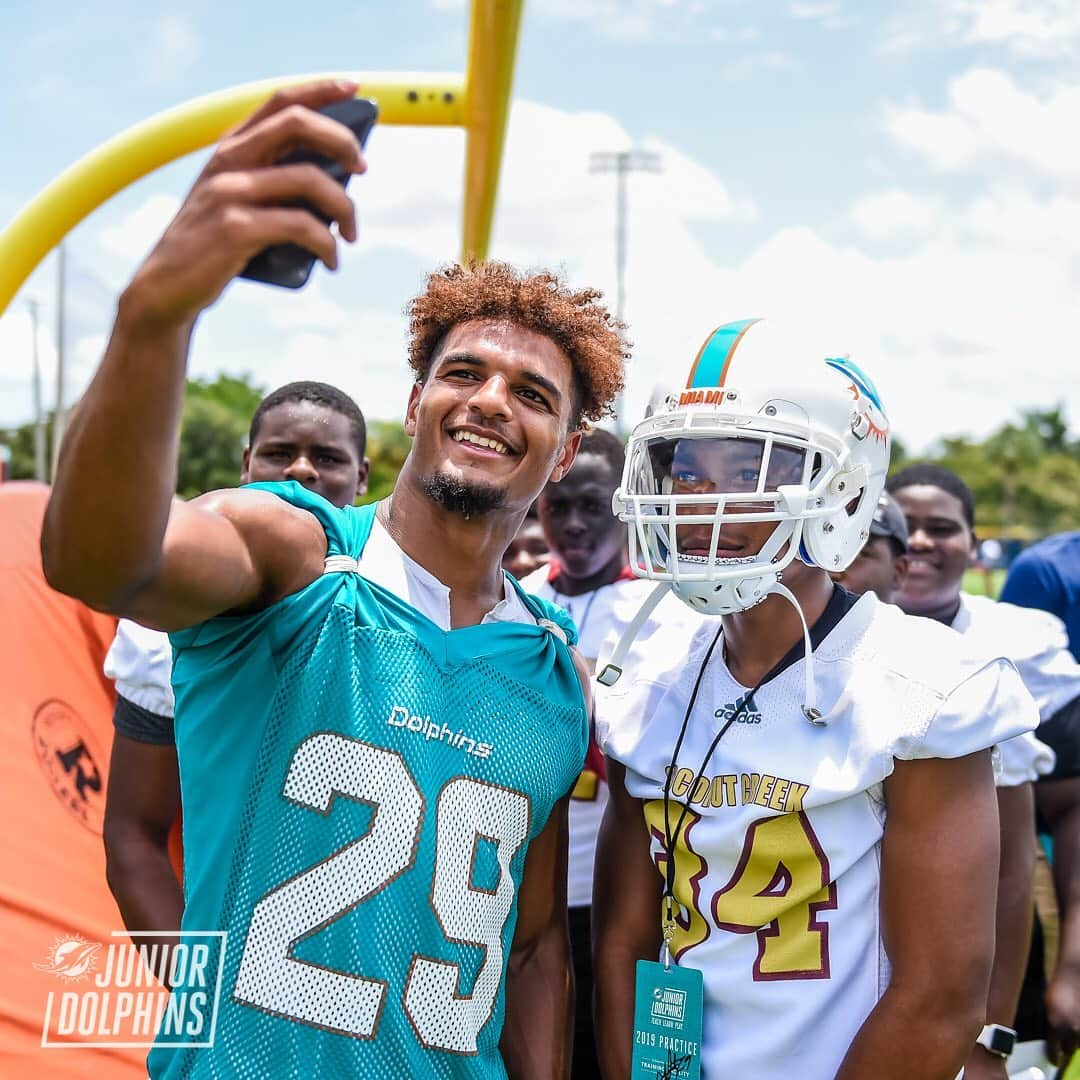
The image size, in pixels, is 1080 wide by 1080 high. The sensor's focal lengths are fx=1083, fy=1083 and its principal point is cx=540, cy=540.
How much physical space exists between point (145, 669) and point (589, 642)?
1.55 m

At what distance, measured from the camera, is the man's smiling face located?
2123 mm

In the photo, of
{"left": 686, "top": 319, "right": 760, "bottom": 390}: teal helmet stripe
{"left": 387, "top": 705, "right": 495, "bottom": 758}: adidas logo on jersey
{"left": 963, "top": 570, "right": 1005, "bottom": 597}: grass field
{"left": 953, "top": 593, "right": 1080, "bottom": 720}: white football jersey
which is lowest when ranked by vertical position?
{"left": 387, "top": 705, "right": 495, "bottom": 758}: adidas logo on jersey

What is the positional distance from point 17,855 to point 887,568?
3023 mm

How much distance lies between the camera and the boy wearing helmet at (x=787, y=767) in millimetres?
1901

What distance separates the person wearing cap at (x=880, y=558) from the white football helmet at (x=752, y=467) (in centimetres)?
120

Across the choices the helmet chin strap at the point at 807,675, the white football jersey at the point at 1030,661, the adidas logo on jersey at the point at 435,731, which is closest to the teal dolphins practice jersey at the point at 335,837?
the adidas logo on jersey at the point at 435,731

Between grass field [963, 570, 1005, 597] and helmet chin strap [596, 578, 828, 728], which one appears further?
grass field [963, 570, 1005, 597]

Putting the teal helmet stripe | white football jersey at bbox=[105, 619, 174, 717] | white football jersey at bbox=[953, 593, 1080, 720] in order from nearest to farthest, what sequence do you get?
the teal helmet stripe → white football jersey at bbox=[105, 619, 174, 717] → white football jersey at bbox=[953, 593, 1080, 720]

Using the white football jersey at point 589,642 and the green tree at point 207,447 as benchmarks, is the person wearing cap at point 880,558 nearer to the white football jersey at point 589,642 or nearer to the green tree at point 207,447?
the white football jersey at point 589,642

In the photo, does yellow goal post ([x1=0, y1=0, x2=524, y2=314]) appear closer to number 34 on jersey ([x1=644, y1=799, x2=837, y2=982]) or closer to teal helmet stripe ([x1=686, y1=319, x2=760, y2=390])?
teal helmet stripe ([x1=686, y1=319, x2=760, y2=390])

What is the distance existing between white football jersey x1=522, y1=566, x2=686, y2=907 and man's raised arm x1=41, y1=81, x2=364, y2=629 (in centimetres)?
154

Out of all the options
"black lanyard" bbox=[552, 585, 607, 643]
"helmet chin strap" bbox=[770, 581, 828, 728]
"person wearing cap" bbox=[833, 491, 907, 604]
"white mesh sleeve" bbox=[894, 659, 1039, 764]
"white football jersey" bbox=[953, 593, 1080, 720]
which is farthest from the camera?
"black lanyard" bbox=[552, 585, 607, 643]

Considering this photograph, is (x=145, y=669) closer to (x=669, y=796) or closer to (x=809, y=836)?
(x=669, y=796)

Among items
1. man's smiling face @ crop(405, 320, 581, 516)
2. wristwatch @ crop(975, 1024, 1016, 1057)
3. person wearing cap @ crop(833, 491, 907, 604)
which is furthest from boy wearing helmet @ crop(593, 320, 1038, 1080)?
person wearing cap @ crop(833, 491, 907, 604)
